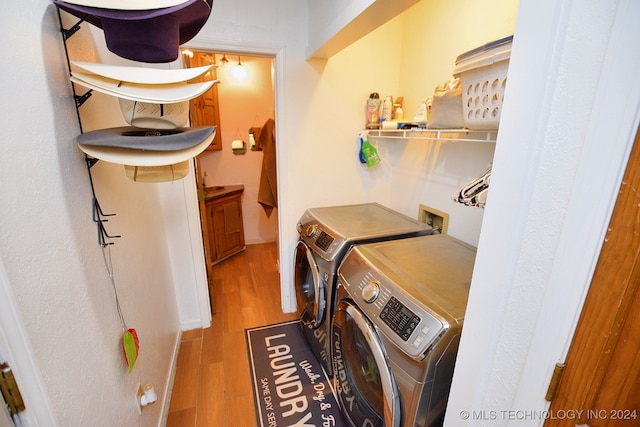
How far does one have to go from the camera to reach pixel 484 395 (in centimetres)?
64

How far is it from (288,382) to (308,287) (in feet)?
1.85

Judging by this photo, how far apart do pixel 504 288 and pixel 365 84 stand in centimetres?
184

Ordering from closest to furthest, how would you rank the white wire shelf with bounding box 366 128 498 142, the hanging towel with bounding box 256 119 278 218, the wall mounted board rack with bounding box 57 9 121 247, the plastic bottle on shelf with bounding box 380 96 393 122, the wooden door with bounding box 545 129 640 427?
the wooden door with bounding box 545 129 640 427 → the wall mounted board rack with bounding box 57 9 121 247 → the white wire shelf with bounding box 366 128 498 142 → the plastic bottle on shelf with bounding box 380 96 393 122 → the hanging towel with bounding box 256 119 278 218

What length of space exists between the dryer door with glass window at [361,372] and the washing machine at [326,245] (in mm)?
177

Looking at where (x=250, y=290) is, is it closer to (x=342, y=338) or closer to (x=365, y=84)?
(x=342, y=338)

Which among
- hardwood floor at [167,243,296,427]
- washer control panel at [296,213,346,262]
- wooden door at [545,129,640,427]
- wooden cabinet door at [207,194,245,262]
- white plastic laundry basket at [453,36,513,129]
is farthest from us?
wooden cabinet door at [207,194,245,262]

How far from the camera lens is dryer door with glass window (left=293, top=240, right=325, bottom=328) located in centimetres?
155

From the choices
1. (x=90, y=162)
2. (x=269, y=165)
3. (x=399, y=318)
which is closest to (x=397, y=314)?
(x=399, y=318)

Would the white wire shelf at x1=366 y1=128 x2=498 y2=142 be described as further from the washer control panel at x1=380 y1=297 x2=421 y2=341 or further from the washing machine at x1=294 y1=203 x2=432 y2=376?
the washer control panel at x1=380 y1=297 x2=421 y2=341

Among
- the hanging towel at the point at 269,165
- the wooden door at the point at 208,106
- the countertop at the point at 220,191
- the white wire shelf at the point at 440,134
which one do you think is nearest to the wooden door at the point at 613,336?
the white wire shelf at the point at 440,134

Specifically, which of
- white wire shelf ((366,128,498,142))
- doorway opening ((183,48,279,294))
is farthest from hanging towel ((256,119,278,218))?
white wire shelf ((366,128,498,142))

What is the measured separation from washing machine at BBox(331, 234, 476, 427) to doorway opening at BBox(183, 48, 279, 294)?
1853 millimetres

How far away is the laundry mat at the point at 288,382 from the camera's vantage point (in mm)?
1508

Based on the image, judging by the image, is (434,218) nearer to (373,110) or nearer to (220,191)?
(373,110)
